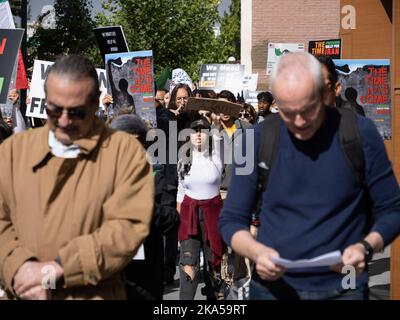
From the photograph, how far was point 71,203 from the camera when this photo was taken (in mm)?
3338

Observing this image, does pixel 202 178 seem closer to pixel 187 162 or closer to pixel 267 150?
pixel 187 162

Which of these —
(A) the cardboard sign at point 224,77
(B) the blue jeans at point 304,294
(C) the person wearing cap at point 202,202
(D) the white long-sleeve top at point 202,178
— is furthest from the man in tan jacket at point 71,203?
(A) the cardboard sign at point 224,77

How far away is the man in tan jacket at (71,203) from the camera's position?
3.29 metres

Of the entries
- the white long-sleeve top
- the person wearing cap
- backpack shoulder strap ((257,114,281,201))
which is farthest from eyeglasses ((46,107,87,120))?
the white long-sleeve top

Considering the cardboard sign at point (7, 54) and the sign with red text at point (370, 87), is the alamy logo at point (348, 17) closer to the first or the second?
the sign with red text at point (370, 87)

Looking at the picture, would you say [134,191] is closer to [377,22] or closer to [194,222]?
[194,222]

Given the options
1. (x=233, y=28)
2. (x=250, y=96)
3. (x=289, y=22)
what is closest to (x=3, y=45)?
(x=250, y=96)

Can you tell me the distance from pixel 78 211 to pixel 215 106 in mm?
6396

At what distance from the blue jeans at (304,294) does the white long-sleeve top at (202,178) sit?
4.53 metres

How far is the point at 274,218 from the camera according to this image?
3.66 meters

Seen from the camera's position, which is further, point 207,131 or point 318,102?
point 207,131
